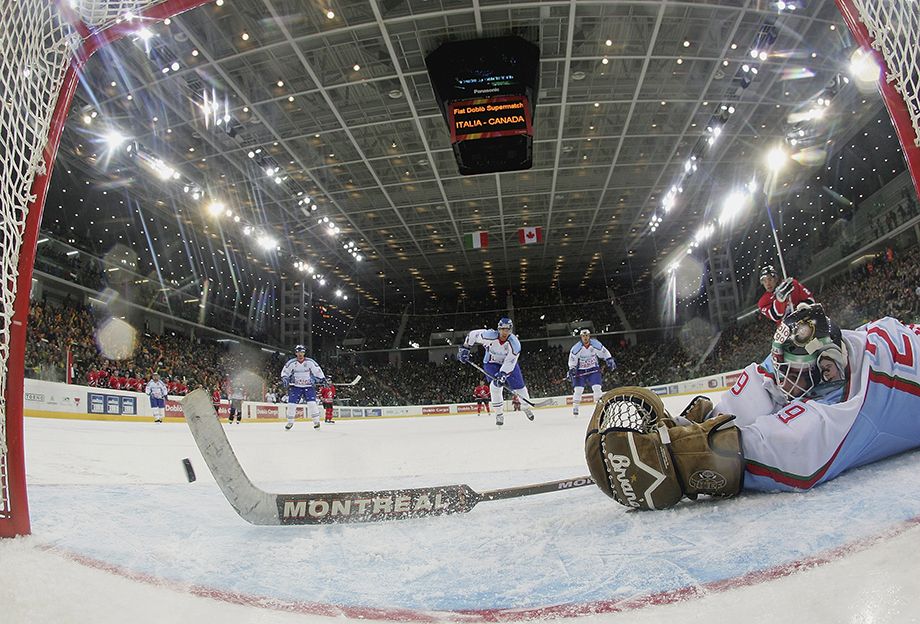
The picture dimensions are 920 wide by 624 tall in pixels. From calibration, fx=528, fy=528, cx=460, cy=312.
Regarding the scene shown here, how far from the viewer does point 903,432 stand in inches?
62.2

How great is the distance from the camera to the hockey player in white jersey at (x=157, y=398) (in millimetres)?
10516

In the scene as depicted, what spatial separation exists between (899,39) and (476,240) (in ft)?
62.5

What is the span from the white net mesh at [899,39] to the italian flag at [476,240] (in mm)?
18630

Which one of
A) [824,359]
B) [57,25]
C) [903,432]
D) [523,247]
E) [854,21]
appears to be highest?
[523,247]

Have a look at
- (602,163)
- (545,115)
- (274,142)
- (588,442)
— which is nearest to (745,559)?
(588,442)

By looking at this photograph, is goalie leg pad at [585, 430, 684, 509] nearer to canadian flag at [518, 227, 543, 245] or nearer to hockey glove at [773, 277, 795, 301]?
hockey glove at [773, 277, 795, 301]

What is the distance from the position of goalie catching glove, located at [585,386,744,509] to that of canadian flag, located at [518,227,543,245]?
61.6 feet

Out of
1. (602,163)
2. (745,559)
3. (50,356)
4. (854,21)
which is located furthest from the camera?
(602,163)

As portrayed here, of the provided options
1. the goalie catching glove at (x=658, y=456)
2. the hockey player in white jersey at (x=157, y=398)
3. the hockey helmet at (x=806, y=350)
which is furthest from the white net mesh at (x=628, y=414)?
the hockey player in white jersey at (x=157, y=398)

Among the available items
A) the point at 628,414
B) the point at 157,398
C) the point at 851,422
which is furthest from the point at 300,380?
the point at 851,422

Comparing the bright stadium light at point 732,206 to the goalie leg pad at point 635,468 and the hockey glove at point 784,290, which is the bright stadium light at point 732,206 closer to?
the hockey glove at point 784,290

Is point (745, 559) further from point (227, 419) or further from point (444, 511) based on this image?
point (227, 419)

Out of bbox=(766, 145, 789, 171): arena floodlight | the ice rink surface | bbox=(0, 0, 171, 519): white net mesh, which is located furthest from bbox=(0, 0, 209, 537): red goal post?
bbox=(766, 145, 789, 171): arena floodlight

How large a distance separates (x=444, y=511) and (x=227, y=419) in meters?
12.3
